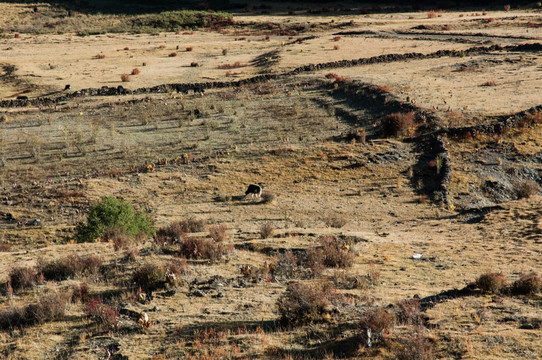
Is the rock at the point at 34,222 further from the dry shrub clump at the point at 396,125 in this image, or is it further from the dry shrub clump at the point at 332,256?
the dry shrub clump at the point at 396,125

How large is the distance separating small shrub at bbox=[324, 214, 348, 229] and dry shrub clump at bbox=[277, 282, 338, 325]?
6.05m

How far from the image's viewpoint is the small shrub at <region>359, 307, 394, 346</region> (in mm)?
6868

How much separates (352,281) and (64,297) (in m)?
4.73

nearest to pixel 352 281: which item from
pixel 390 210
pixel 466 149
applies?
pixel 390 210

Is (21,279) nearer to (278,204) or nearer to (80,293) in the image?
(80,293)

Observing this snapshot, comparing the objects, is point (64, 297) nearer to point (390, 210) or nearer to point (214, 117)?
point (390, 210)

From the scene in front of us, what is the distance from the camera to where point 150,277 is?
8945 millimetres

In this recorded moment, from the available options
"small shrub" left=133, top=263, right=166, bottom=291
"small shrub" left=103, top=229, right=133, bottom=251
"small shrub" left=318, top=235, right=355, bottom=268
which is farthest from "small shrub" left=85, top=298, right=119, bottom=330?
"small shrub" left=318, top=235, right=355, bottom=268

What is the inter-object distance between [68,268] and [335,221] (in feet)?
22.9

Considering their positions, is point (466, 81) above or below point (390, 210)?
above

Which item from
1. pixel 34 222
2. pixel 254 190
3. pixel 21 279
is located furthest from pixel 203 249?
pixel 34 222

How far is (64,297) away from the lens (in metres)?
8.35

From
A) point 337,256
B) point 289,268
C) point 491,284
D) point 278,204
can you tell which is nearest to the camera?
point 491,284

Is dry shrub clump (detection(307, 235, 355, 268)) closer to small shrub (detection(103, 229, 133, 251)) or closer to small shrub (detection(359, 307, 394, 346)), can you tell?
small shrub (detection(359, 307, 394, 346))
